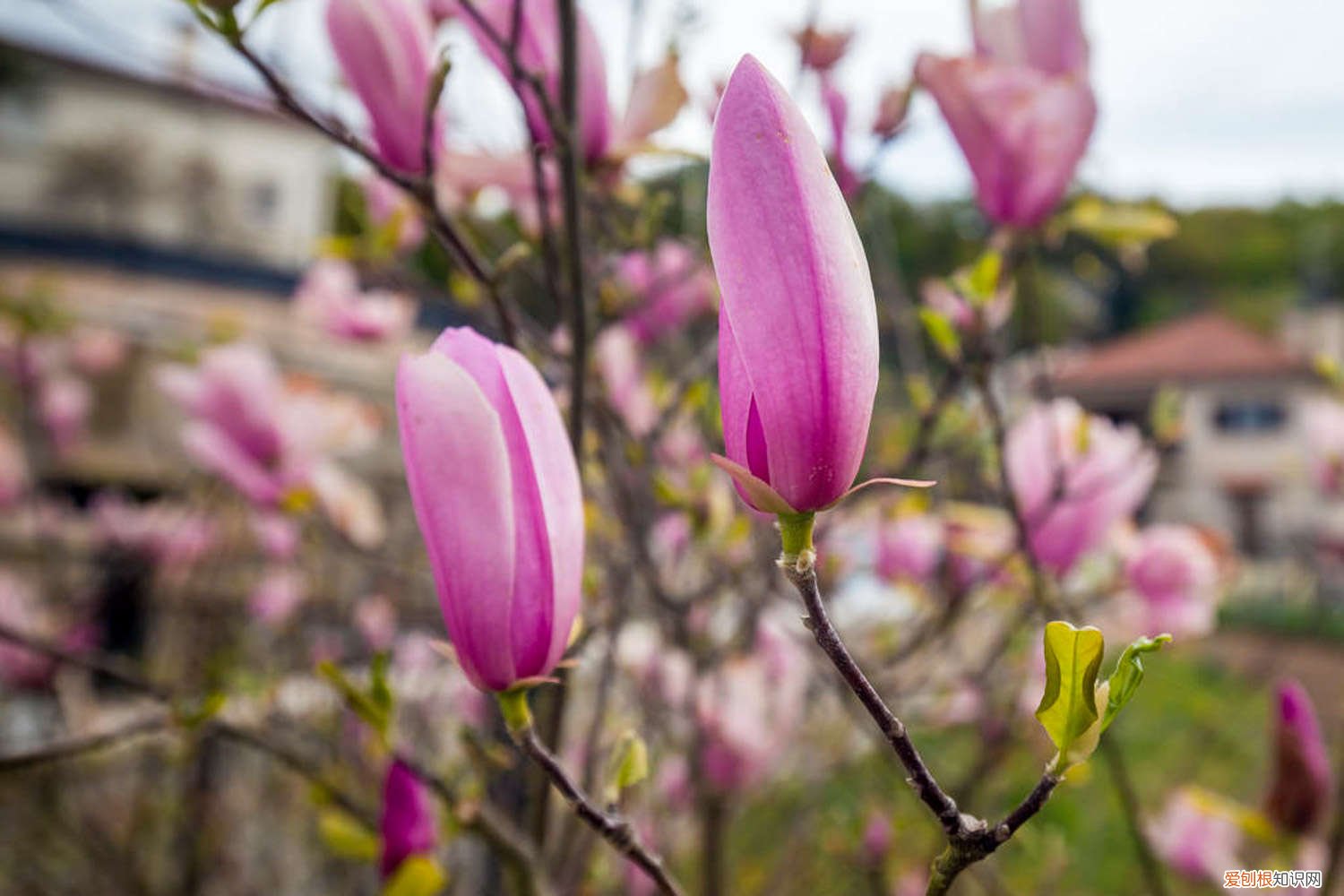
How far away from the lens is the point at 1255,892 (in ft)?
2.45

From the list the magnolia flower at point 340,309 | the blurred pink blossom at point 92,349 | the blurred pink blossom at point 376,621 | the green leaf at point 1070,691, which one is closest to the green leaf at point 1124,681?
the green leaf at point 1070,691

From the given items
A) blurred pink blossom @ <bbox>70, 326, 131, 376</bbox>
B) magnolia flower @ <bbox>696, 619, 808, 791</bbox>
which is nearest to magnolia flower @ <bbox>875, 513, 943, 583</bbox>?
magnolia flower @ <bbox>696, 619, 808, 791</bbox>

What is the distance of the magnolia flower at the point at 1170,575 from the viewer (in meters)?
1.06

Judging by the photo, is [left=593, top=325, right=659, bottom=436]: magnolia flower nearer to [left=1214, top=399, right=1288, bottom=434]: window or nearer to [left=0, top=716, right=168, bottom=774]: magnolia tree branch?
[left=0, top=716, right=168, bottom=774]: magnolia tree branch

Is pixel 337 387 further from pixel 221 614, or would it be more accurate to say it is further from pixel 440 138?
pixel 440 138

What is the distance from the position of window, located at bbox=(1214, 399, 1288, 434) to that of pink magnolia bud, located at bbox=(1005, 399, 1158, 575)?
1908cm

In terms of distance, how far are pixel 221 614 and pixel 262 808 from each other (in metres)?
0.41

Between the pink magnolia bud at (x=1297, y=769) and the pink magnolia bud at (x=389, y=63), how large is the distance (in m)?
0.51

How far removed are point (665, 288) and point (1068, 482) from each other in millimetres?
443

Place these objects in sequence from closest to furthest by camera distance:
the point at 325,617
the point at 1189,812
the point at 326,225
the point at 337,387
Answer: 1. the point at 1189,812
2. the point at 325,617
3. the point at 337,387
4. the point at 326,225

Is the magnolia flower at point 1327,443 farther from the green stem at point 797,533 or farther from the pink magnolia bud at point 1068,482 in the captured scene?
the green stem at point 797,533

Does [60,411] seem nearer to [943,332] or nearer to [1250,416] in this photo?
[943,332]

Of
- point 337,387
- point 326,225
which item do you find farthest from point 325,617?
point 326,225

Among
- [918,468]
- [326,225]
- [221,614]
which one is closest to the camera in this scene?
[918,468]
